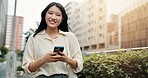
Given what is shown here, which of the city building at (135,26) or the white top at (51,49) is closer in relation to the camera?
the white top at (51,49)

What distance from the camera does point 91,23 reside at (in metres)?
36.3

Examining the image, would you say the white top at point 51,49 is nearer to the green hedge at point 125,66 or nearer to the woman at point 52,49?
the woman at point 52,49

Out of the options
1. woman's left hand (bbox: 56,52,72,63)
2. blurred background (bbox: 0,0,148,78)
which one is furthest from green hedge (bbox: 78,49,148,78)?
blurred background (bbox: 0,0,148,78)

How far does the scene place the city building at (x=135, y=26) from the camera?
26.1m

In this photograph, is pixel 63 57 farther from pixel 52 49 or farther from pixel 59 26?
pixel 59 26

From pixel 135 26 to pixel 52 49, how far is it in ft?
92.4

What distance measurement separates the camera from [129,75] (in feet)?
10.0

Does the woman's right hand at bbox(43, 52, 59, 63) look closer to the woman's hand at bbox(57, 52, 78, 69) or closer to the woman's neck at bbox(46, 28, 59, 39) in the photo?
the woman's hand at bbox(57, 52, 78, 69)

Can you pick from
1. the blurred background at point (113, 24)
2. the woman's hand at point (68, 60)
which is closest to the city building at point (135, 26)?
the blurred background at point (113, 24)

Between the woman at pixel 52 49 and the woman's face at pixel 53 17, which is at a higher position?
the woman's face at pixel 53 17

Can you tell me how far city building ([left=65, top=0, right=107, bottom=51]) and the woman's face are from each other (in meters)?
31.1

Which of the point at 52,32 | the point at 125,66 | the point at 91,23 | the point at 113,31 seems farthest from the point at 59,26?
the point at 91,23

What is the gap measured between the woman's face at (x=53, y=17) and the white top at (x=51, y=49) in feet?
0.16

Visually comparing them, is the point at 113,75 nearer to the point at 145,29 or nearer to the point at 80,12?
the point at 145,29
